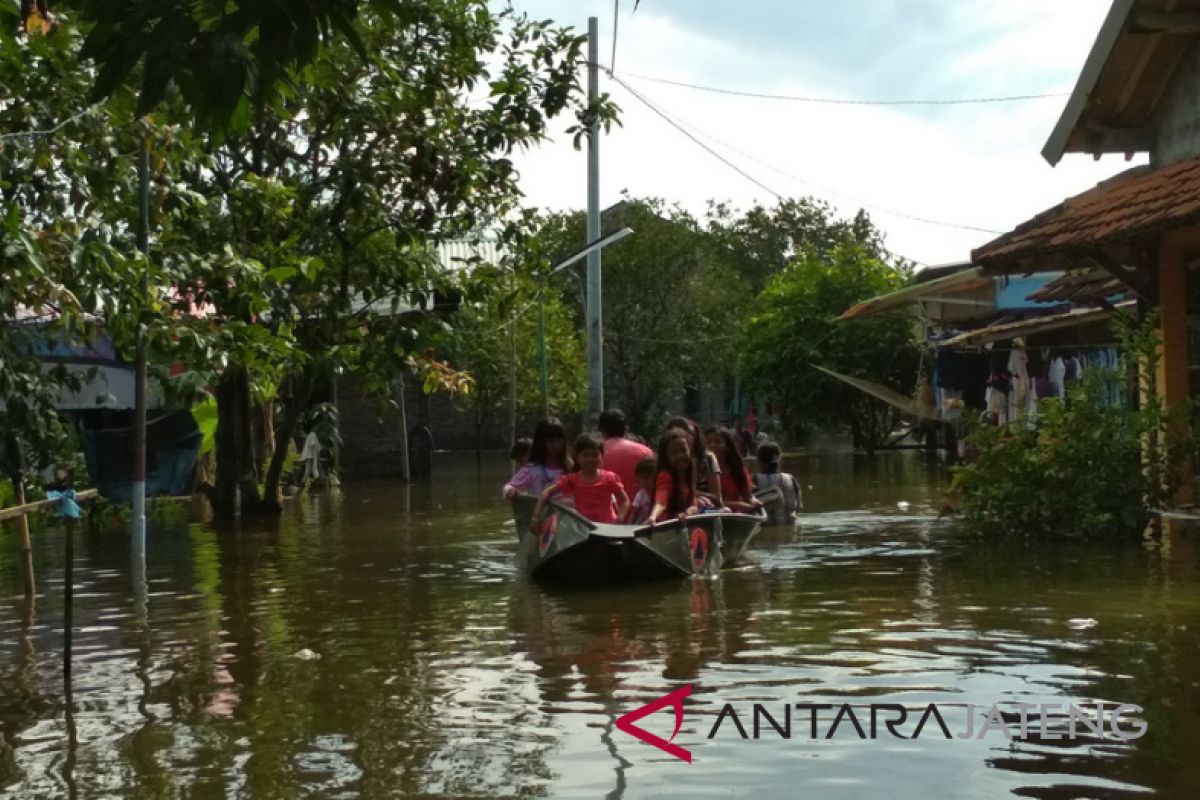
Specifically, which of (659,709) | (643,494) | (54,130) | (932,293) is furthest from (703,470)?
(932,293)

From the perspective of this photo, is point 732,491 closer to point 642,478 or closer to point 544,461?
point 642,478

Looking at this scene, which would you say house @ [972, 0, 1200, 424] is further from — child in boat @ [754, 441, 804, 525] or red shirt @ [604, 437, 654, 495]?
red shirt @ [604, 437, 654, 495]

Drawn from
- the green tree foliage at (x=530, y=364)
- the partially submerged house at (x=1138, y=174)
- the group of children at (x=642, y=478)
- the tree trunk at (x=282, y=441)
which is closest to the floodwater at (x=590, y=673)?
the group of children at (x=642, y=478)

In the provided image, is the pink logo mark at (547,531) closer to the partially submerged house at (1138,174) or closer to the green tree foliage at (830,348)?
the partially submerged house at (1138,174)

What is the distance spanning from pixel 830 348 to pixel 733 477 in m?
27.2

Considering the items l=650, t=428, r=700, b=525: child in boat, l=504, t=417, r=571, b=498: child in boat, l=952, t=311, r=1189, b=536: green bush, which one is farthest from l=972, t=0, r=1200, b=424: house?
l=504, t=417, r=571, b=498: child in boat

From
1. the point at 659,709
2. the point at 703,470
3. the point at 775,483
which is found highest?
the point at 703,470

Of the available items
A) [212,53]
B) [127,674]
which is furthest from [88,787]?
[212,53]

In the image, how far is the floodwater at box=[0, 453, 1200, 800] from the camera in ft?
22.3

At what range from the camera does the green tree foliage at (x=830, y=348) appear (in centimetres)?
4272

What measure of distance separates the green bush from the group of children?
2564 millimetres

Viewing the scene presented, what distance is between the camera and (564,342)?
5006 cm

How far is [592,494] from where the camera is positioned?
13781 millimetres

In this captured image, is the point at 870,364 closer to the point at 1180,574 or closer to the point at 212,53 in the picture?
the point at 1180,574
